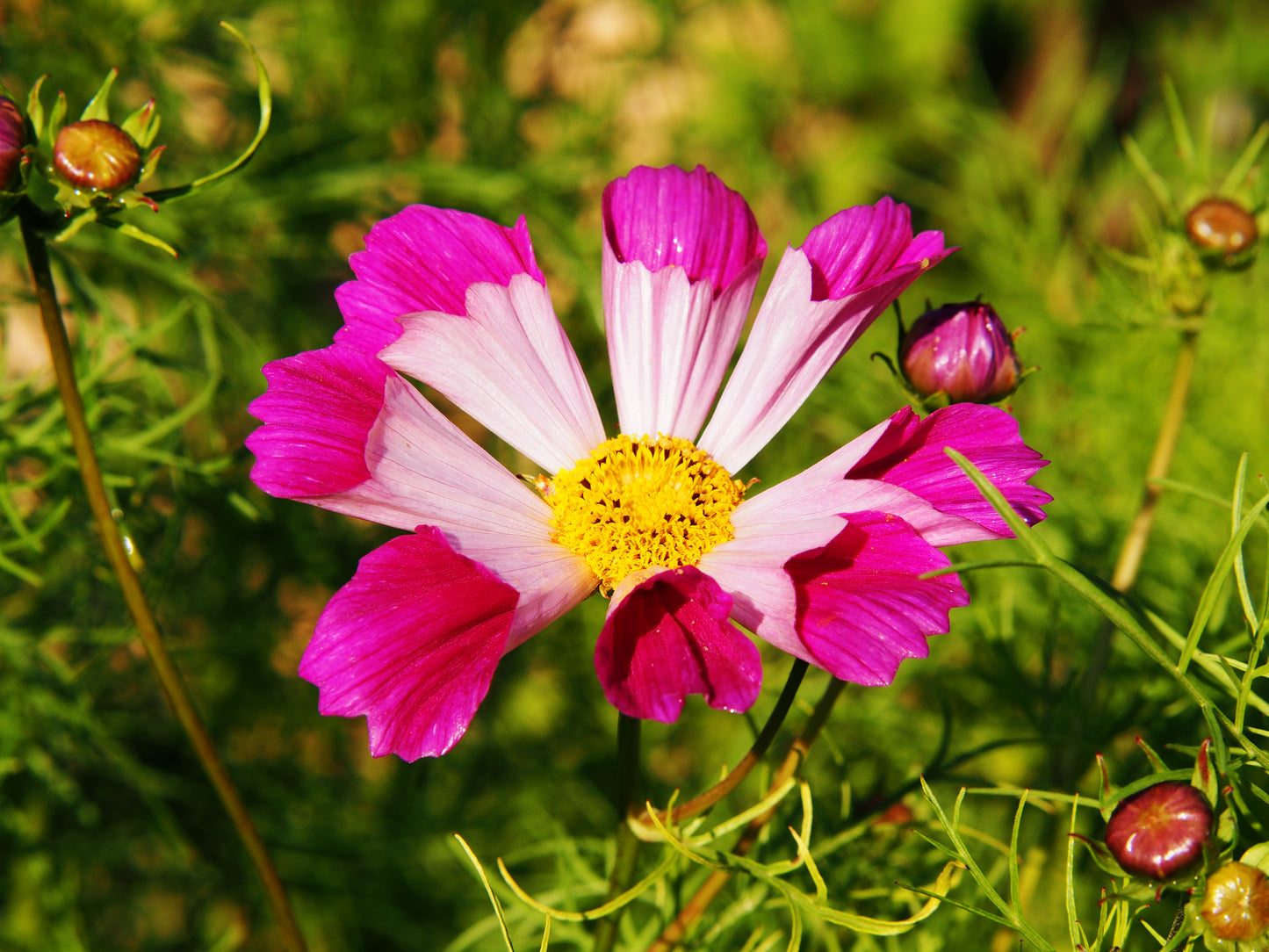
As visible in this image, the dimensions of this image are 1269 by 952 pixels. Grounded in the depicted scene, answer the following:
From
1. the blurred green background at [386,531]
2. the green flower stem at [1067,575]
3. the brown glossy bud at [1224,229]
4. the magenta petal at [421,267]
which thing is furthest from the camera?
the blurred green background at [386,531]

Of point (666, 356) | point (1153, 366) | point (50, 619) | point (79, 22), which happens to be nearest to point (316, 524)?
point (50, 619)

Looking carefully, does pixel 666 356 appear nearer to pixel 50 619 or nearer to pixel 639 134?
pixel 50 619

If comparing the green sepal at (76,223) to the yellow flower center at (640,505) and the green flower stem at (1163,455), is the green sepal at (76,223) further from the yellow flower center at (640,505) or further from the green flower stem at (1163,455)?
the green flower stem at (1163,455)

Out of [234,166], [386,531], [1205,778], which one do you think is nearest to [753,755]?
[1205,778]

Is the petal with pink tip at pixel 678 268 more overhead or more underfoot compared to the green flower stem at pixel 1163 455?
more overhead

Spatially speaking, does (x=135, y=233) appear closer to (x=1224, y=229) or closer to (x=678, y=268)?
(x=678, y=268)

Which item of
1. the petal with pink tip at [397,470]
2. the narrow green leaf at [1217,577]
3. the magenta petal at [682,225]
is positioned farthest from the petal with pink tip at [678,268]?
the narrow green leaf at [1217,577]
